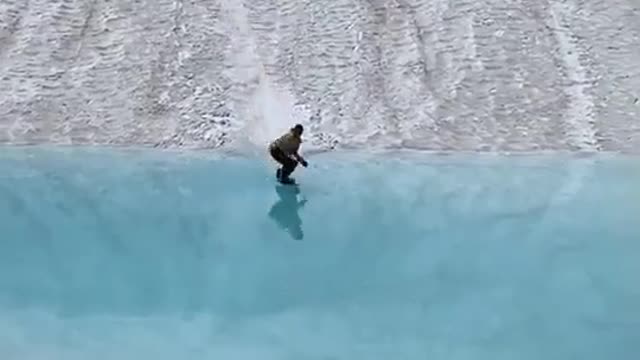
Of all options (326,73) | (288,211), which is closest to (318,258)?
(288,211)

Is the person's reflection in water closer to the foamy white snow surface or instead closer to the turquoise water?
the turquoise water

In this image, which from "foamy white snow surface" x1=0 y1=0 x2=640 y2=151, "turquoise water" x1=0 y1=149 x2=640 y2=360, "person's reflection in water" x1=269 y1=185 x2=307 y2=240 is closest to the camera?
"turquoise water" x1=0 y1=149 x2=640 y2=360

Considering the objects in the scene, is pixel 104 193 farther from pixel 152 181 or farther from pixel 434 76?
pixel 434 76

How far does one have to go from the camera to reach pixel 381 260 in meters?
13.1

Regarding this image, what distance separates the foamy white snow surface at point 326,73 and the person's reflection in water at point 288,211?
115 inches

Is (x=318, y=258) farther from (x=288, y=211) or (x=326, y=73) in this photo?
(x=326, y=73)

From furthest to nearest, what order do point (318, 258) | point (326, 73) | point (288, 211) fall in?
point (326, 73) → point (288, 211) → point (318, 258)

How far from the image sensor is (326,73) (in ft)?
68.2

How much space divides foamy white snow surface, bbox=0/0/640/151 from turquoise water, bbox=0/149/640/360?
1.12 meters

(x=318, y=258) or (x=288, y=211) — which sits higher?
(x=288, y=211)

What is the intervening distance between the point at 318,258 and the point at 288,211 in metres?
1.90

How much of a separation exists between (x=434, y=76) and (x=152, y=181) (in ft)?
23.5

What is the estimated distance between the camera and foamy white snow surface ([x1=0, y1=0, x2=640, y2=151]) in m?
19.1

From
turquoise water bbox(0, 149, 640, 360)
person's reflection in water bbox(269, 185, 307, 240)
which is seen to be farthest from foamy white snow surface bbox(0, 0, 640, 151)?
person's reflection in water bbox(269, 185, 307, 240)
